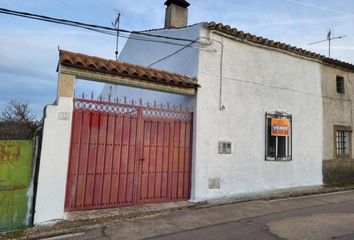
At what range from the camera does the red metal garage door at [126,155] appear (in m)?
7.79

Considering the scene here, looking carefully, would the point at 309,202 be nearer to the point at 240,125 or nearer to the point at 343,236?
the point at 240,125

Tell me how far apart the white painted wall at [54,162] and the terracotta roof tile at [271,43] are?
193 inches

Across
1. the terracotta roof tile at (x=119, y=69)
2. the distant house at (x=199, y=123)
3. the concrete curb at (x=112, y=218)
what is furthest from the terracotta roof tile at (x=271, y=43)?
the concrete curb at (x=112, y=218)

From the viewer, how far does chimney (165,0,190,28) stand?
1228 cm

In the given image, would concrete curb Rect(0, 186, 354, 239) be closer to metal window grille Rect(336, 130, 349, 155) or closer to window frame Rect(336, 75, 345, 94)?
metal window grille Rect(336, 130, 349, 155)

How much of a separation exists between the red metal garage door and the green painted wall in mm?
888

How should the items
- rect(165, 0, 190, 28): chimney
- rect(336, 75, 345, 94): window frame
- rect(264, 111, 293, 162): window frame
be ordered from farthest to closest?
rect(336, 75, 345, 94): window frame
rect(165, 0, 190, 28): chimney
rect(264, 111, 293, 162): window frame

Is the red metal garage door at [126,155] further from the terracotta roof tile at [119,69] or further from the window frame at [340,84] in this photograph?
the window frame at [340,84]

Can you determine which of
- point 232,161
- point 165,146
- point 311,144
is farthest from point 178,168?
point 311,144

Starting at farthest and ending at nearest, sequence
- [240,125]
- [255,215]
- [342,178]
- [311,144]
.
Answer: [342,178] < [311,144] < [240,125] < [255,215]

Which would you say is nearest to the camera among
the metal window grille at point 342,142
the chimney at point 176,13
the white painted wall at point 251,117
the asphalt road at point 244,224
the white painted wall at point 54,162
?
the asphalt road at point 244,224

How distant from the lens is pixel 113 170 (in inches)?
324

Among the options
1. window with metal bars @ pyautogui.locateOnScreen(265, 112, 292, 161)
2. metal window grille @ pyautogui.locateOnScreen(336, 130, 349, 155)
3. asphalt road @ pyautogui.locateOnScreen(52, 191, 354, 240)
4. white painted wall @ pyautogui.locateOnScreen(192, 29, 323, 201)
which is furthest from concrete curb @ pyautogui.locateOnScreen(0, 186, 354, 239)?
metal window grille @ pyautogui.locateOnScreen(336, 130, 349, 155)

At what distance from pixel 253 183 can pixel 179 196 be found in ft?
8.81
